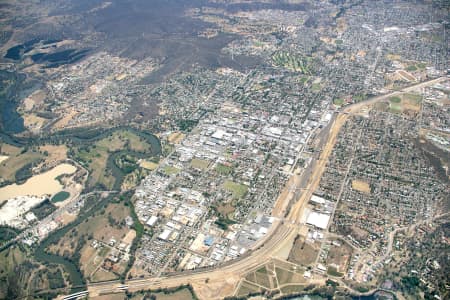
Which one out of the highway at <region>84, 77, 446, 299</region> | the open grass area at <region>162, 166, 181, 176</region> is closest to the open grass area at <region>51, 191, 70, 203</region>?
the open grass area at <region>162, 166, 181, 176</region>

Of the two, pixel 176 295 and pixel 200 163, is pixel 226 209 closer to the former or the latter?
pixel 200 163

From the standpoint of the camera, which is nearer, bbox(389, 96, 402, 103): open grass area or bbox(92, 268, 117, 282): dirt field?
bbox(92, 268, 117, 282): dirt field

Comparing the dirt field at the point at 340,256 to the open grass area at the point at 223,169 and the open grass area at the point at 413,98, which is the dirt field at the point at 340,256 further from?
the open grass area at the point at 413,98

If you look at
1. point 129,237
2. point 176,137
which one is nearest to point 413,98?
point 176,137

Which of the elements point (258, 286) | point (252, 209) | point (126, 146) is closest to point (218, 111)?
point (126, 146)

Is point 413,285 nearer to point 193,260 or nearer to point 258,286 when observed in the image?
point 258,286

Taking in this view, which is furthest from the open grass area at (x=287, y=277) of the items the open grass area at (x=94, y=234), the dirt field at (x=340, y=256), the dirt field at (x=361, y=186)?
the open grass area at (x=94, y=234)

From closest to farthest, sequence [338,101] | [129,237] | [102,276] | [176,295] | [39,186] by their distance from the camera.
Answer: [176,295] < [102,276] < [129,237] < [39,186] < [338,101]

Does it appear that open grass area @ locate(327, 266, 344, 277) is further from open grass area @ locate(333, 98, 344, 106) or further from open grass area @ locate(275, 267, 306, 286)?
Result: open grass area @ locate(333, 98, 344, 106)
